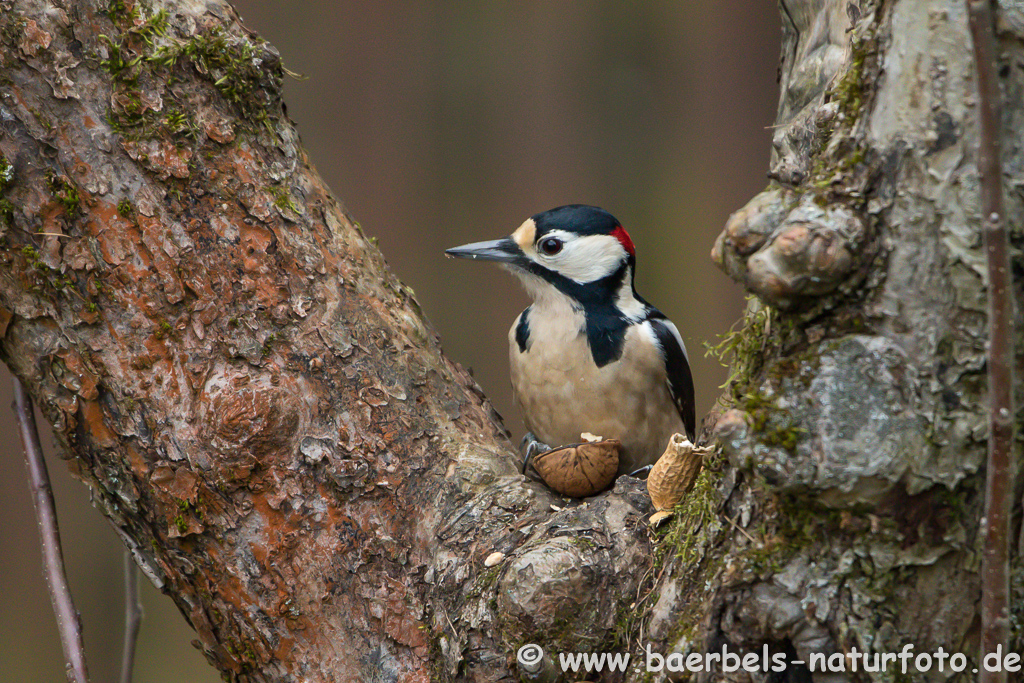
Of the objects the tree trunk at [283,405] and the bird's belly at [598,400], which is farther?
the bird's belly at [598,400]

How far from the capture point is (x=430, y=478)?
4.66 ft

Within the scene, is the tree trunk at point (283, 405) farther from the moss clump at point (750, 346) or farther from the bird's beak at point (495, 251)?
the bird's beak at point (495, 251)

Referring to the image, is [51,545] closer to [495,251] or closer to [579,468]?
[579,468]

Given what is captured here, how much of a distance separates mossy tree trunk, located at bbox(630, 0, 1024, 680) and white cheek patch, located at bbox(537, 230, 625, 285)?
1.08 meters

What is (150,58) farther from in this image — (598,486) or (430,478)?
(598,486)

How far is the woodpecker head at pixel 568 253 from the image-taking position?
6.79 feet

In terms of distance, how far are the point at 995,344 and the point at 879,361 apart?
0.17m

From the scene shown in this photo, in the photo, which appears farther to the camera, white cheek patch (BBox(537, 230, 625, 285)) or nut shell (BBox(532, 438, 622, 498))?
white cheek patch (BBox(537, 230, 625, 285))

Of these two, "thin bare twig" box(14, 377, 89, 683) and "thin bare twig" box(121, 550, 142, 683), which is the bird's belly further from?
"thin bare twig" box(14, 377, 89, 683)

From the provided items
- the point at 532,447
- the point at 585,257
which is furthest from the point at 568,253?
the point at 532,447

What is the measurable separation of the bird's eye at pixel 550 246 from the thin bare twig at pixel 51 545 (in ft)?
3.66

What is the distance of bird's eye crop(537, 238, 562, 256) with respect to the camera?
207 centimetres

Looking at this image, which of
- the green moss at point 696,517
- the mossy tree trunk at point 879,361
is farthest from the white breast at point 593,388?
the mossy tree trunk at point 879,361

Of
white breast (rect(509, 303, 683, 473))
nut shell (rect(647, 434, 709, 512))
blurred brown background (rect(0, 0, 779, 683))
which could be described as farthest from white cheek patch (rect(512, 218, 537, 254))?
blurred brown background (rect(0, 0, 779, 683))
